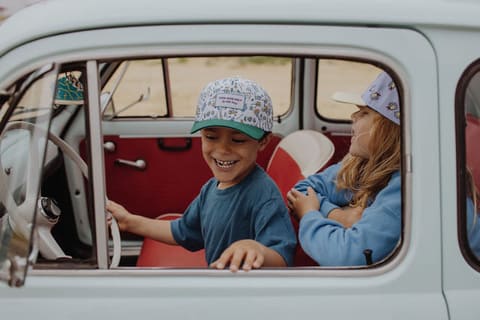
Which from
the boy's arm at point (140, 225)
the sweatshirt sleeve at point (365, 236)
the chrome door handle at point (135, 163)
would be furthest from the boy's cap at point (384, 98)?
the chrome door handle at point (135, 163)

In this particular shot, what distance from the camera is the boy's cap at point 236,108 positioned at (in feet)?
6.83

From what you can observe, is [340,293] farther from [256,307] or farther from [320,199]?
[320,199]

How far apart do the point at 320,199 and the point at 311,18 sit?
753mm

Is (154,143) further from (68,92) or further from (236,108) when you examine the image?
(236,108)

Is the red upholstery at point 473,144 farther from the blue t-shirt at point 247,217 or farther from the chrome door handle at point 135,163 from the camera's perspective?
the chrome door handle at point 135,163

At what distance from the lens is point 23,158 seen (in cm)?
180

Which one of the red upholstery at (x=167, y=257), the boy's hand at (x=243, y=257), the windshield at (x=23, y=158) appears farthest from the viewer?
the red upholstery at (x=167, y=257)

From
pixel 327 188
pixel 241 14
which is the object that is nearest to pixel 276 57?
pixel 241 14

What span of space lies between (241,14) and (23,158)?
63cm

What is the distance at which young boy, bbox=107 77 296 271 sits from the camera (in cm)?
207

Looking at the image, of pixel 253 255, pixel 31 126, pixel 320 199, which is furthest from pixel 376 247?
pixel 31 126

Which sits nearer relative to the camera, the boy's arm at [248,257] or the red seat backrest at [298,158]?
the boy's arm at [248,257]

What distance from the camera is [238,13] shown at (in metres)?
1.66

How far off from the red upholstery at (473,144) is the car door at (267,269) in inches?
3.9
